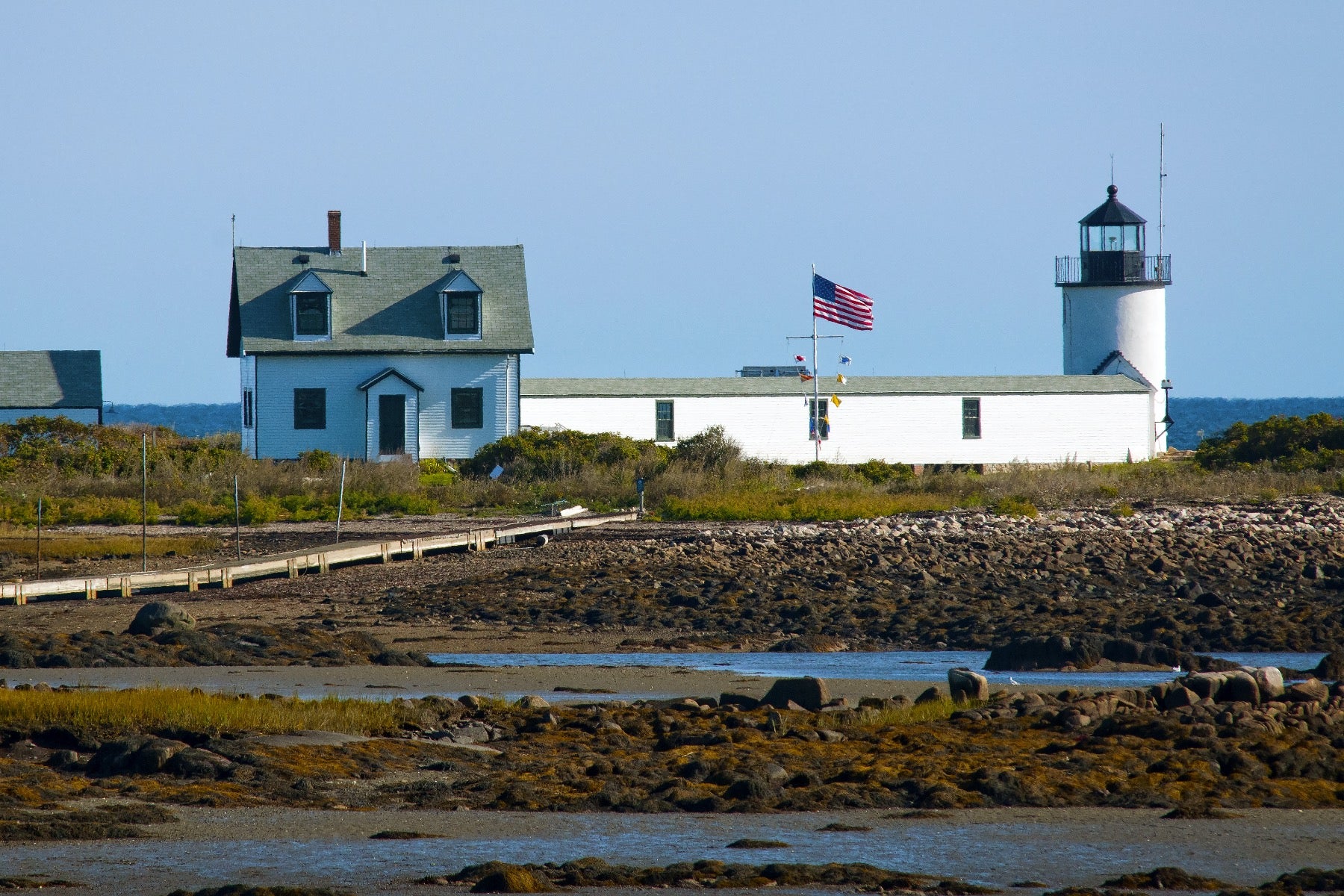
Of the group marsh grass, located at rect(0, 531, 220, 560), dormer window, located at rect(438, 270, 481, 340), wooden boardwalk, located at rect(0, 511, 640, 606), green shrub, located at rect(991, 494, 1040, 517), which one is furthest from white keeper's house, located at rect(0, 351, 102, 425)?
green shrub, located at rect(991, 494, 1040, 517)

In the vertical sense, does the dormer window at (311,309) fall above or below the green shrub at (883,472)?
above

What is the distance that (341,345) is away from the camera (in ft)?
131

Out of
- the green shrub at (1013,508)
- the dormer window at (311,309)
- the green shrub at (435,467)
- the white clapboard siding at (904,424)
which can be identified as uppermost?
the dormer window at (311,309)

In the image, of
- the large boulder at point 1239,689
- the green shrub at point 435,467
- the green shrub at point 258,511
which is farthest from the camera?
the green shrub at point 435,467

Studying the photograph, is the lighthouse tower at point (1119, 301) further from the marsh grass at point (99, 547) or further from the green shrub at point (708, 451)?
the marsh grass at point (99, 547)

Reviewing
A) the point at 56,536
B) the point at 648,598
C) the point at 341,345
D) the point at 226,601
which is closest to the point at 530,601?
the point at 648,598

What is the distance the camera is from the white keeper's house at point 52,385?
4525 cm

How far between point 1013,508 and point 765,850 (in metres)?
21.7

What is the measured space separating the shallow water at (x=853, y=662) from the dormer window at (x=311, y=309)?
24.1 metres

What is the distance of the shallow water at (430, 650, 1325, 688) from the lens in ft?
49.4

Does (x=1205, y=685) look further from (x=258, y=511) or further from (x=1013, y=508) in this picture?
(x=258, y=511)

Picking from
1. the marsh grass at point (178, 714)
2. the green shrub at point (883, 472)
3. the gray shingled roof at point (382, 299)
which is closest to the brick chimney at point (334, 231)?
the gray shingled roof at point (382, 299)

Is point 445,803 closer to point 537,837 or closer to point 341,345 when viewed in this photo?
point 537,837

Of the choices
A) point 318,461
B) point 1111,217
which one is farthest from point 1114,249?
point 318,461
